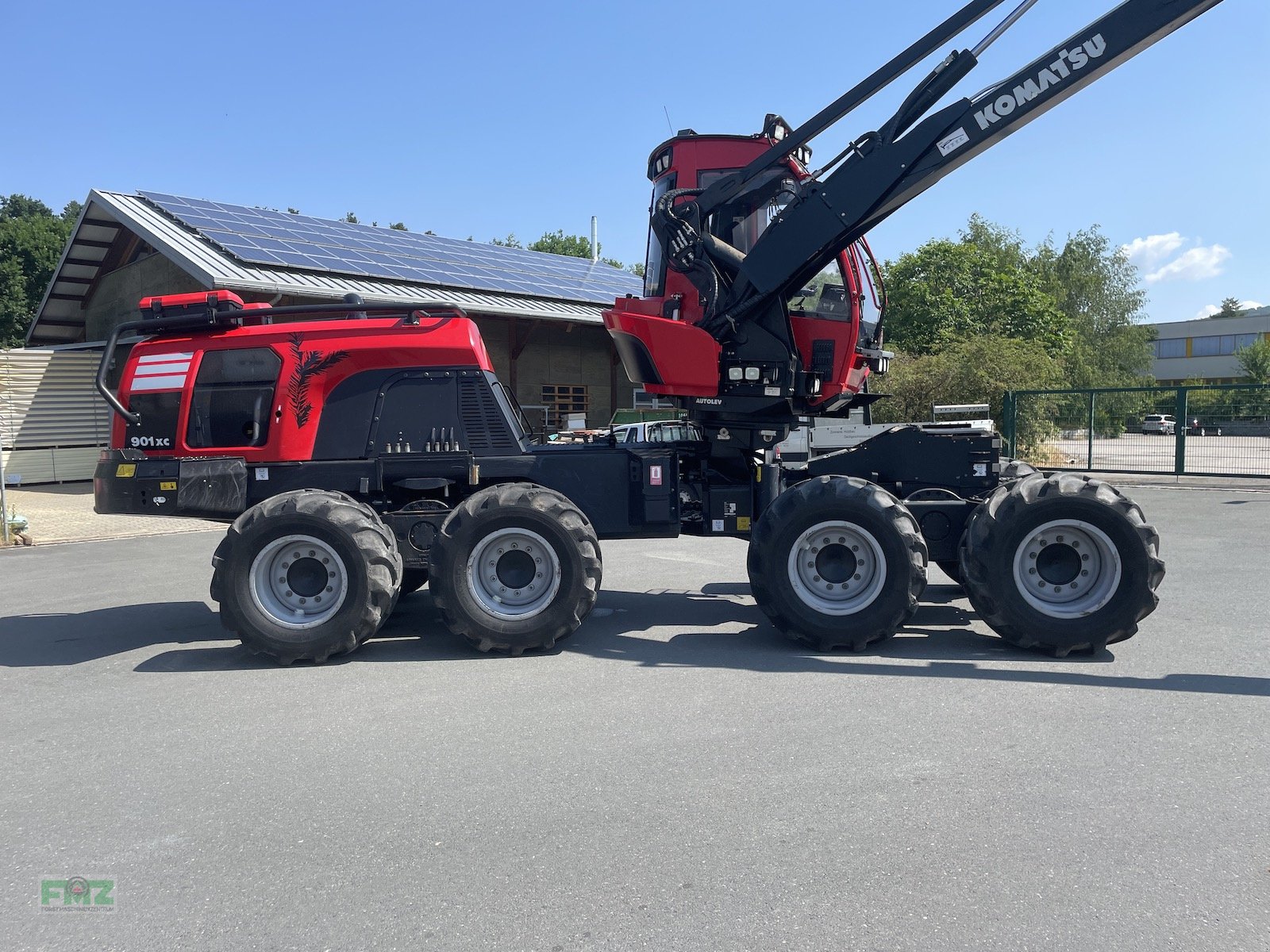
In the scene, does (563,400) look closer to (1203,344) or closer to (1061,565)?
(1061,565)

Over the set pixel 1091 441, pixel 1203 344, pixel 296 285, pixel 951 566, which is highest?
pixel 1203 344

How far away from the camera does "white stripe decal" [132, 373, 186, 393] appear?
23.3 feet

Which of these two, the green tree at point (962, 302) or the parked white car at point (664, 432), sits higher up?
the green tree at point (962, 302)

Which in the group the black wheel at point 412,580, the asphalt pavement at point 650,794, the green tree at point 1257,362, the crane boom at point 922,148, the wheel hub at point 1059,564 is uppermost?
the green tree at point 1257,362

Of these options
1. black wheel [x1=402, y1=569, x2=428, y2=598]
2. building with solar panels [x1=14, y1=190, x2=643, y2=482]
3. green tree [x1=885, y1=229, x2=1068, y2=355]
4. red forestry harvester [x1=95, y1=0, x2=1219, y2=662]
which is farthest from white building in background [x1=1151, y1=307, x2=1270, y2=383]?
black wheel [x1=402, y1=569, x2=428, y2=598]

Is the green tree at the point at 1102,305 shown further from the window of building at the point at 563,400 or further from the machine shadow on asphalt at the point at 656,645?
the machine shadow on asphalt at the point at 656,645

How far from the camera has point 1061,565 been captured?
6.47 meters

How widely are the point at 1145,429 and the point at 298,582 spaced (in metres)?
20.1

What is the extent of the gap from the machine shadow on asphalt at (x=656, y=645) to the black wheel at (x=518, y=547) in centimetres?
22

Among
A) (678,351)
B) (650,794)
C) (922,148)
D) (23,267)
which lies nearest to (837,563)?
(678,351)

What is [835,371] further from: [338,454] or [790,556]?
[338,454]

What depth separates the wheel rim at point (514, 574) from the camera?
6.61 m

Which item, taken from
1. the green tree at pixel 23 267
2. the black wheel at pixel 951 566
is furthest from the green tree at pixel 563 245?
the black wheel at pixel 951 566

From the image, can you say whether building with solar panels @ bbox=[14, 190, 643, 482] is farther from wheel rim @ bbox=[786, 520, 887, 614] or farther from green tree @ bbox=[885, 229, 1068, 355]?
green tree @ bbox=[885, 229, 1068, 355]
